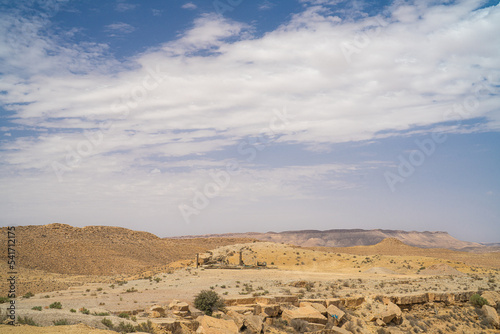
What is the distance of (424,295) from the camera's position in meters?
19.7

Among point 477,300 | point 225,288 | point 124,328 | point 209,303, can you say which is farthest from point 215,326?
point 477,300

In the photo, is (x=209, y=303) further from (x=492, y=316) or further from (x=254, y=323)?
(x=492, y=316)

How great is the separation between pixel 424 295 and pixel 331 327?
7.57m

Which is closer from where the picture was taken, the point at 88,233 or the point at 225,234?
the point at 88,233

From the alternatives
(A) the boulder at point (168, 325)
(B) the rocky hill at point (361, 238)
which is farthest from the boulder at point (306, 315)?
(B) the rocky hill at point (361, 238)

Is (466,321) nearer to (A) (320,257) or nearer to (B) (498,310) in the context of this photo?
(B) (498,310)

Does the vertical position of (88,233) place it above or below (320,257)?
above

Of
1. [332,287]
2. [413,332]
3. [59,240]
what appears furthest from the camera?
[59,240]

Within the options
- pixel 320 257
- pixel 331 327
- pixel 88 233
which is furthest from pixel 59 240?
pixel 331 327

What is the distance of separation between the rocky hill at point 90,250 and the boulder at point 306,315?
3266cm

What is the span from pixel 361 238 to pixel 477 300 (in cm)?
12558

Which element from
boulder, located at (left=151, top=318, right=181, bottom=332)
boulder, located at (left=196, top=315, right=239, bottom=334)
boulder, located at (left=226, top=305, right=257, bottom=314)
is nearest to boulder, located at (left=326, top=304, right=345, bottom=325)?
boulder, located at (left=226, top=305, right=257, bottom=314)

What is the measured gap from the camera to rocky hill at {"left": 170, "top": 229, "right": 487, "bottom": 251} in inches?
5384

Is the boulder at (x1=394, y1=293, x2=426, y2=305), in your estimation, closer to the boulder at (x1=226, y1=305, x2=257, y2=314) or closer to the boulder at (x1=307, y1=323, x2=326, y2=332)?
the boulder at (x1=307, y1=323, x2=326, y2=332)
